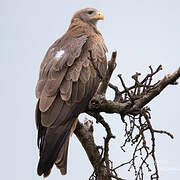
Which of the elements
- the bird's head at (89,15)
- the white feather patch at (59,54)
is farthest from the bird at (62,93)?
the bird's head at (89,15)

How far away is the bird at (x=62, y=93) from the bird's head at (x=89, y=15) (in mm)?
680

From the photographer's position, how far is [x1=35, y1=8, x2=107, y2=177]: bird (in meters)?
2.36

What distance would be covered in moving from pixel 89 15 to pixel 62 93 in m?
1.51

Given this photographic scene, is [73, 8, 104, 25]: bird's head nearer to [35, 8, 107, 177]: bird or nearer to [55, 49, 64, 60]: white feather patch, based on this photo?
[35, 8, 107, 177]: bird

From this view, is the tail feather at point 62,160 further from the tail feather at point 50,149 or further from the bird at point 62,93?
the tail feather at point 50,149

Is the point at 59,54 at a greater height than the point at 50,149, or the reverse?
the point at 59,54

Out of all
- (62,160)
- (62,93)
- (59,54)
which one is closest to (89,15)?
(59,54)

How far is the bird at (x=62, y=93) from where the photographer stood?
2359mm

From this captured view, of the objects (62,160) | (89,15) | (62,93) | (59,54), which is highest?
(89,15)

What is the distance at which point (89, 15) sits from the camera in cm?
374

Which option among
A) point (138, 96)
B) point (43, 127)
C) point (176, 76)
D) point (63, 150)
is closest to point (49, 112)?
point (43, 127)

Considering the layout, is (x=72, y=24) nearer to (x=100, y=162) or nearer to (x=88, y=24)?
(x=88, y=24)

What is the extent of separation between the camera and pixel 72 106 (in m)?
2.50

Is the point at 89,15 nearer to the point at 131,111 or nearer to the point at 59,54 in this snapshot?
the point at 59,54
